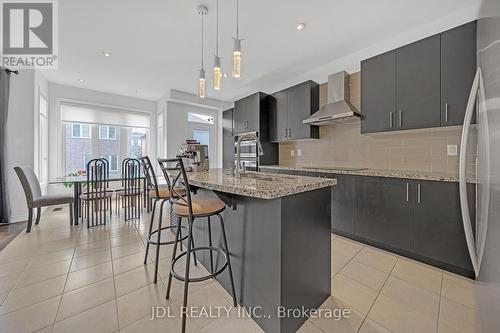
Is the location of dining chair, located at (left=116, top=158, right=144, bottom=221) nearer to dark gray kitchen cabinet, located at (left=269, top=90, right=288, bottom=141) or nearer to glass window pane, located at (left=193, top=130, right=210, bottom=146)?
glass window pane, located at (left=193, top=130, right=210, bottom=146)

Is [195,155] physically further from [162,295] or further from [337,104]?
[337,104]

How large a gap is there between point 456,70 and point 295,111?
2082 mm

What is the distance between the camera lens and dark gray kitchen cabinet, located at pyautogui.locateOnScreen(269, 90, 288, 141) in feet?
12.9

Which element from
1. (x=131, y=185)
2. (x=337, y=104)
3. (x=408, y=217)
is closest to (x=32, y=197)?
(x=131, y=185)

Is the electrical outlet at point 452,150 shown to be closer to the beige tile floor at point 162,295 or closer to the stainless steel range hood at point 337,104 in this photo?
the stainless steel range hood at point 337,104

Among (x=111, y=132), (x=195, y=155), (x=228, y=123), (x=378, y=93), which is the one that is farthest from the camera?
(x=111, y=132)

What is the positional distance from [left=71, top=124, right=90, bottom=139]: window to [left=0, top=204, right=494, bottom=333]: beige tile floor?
3370 mm

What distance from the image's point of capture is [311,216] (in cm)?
140

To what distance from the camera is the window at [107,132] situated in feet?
17.4

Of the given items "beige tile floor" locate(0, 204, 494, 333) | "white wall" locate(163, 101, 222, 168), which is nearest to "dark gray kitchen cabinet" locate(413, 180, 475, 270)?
"beige tile floor" locate(0, 204, 494, 333)

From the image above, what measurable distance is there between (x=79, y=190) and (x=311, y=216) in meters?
3.84

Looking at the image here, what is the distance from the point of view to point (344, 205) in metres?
2.70

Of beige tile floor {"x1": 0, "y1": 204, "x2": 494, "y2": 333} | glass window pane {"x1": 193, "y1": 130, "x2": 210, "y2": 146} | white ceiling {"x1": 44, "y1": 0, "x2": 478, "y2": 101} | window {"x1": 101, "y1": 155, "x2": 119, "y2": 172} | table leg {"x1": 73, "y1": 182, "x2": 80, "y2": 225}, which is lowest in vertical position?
beige tile floor {"x1": 0, "y1": 204, "x2": 494, "y2": 333}

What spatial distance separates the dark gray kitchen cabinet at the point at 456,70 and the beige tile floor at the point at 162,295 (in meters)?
1.60
